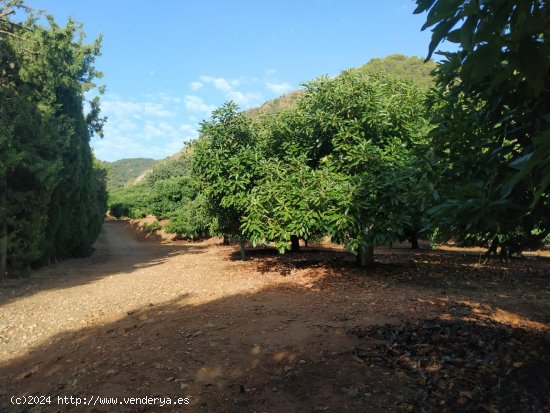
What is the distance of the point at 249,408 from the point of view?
2965 mm

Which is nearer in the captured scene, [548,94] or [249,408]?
[548,94]

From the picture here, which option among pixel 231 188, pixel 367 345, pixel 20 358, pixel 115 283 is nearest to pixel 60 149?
pixel 115 283

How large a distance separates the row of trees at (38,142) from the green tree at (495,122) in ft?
30.0

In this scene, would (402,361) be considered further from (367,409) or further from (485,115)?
(485,115)

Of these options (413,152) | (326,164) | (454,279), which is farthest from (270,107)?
(413,152)

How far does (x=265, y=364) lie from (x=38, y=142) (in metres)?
9.23

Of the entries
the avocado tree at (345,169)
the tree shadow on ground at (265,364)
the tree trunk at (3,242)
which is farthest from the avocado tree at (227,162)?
the tree trunk at (3,242)

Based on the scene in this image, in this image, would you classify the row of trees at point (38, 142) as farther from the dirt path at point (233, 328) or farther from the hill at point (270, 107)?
the hill at point (270, 107)

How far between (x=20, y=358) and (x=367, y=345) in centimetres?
421

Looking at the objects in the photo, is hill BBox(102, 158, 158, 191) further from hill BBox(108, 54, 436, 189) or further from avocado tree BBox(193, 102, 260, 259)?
avocado tree BBox(193, 102, 260, 259)

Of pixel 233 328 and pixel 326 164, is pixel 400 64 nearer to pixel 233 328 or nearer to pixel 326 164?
pixel 326 164

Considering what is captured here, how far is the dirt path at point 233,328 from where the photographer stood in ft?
10.6

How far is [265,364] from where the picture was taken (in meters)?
3.74

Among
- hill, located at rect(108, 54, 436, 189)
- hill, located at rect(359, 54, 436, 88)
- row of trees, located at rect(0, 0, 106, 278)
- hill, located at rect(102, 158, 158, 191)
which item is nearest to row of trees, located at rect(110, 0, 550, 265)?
hill, located at rect(108, 54, 436, 189)
